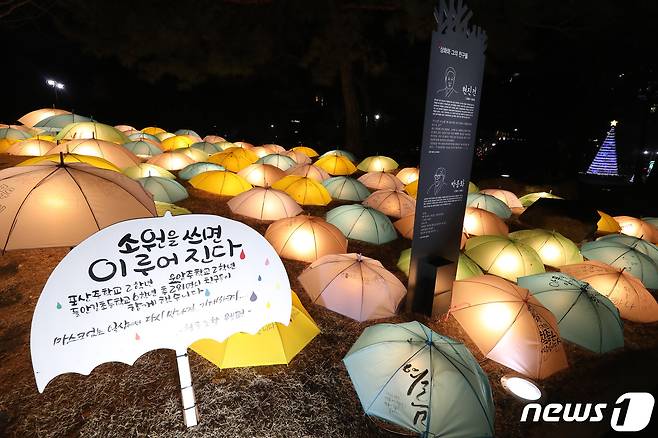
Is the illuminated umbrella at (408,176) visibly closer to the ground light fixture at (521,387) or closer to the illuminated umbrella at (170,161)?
the illuminated umbrella at (170,161)

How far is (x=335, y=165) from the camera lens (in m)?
17.4

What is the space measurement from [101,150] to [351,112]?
13.4 metres

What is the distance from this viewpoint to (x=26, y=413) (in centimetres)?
423

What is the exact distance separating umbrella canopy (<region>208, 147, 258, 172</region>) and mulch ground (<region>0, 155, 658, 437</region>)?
368 inches

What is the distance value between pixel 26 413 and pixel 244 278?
10.7 feet

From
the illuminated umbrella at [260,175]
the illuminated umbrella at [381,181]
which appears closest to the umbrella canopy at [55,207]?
the illuminated umbrella at [260,175]

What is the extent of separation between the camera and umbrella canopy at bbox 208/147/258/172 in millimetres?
15398

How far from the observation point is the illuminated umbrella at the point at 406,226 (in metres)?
10.7

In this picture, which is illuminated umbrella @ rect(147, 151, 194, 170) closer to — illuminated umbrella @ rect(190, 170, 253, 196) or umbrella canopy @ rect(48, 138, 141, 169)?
illuminated umbrella @ rect(190, 170, 253, 196)

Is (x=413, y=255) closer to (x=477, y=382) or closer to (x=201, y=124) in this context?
(x=477, y=382)

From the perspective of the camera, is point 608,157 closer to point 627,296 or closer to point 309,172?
point 627,296

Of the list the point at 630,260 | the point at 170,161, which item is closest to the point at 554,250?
the point at 630,260

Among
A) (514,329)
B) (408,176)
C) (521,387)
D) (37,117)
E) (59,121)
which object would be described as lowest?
(521,387)

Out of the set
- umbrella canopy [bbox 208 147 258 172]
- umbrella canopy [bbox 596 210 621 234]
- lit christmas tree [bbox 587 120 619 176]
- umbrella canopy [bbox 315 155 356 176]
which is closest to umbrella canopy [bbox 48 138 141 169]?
umbrella canopy [bbox 208 147 258 172]
